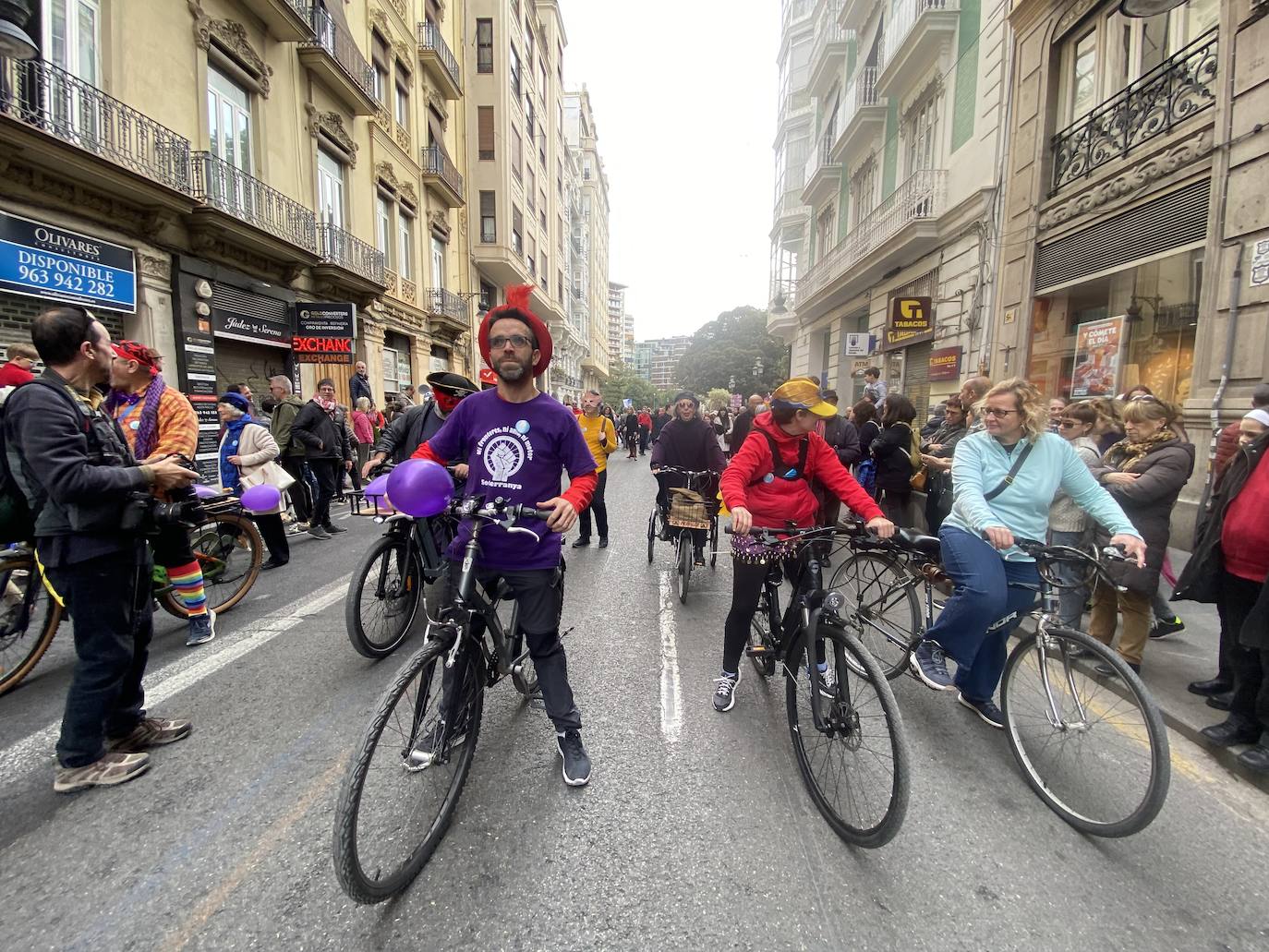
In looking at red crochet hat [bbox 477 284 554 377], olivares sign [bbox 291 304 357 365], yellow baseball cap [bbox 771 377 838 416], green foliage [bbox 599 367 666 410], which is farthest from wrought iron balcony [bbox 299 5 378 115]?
green foliage [bbox 599 367 666 410]

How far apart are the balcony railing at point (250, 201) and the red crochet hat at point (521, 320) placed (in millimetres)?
11441

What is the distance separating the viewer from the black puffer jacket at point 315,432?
24.2 ft

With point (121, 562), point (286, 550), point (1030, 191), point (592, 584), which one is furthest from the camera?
point (1030, 191)

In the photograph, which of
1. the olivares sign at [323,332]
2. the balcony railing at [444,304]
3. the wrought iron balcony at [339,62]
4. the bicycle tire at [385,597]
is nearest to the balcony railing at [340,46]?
the wrought iron balcony at [339,62]

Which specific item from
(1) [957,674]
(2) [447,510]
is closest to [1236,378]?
A: (1) [957,674]

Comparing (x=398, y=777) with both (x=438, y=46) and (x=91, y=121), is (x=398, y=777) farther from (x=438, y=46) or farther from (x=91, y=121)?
(x=438, y=46)

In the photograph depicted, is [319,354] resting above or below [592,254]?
below

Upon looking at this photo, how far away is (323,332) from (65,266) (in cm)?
500

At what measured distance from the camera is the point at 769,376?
66.7m

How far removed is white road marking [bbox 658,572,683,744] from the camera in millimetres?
3199

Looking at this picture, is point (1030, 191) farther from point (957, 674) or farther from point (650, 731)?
point (650, 731)

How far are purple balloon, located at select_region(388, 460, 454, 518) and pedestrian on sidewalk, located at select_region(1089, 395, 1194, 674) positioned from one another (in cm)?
389

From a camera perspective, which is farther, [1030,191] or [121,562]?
[1030,191]

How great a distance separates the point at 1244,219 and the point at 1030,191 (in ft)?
13.3
